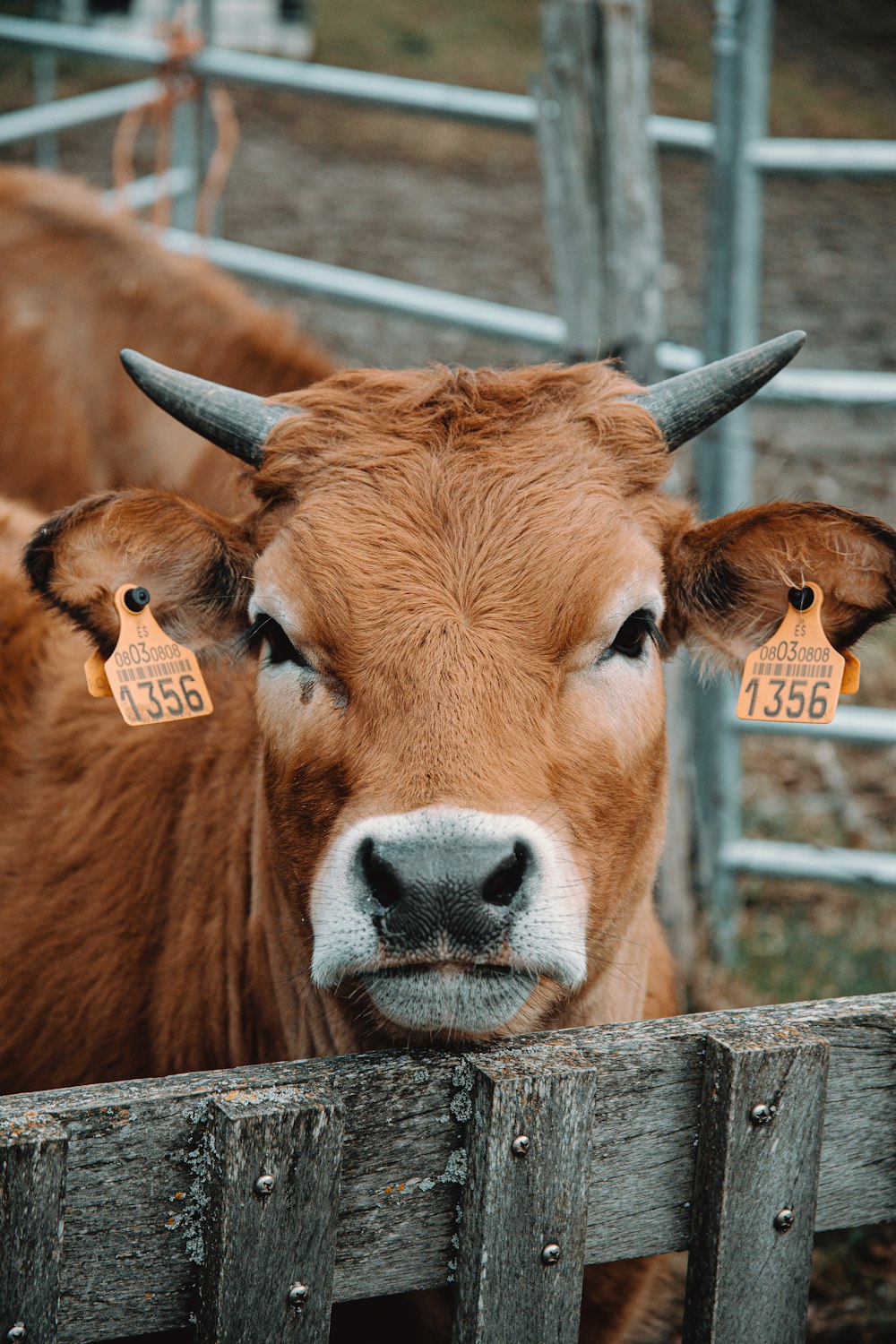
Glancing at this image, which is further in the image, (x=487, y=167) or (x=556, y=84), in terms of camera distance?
(x=487, y=167)

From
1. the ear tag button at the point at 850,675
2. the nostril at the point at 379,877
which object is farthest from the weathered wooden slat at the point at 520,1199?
the ear tag button at the point at 850,675

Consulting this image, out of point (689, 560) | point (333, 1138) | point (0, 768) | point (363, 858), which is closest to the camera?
point (333, 1138)

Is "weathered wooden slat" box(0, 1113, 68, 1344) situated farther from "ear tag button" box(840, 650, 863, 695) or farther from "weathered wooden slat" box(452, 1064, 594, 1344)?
"ear tag button" box(840, 650, 863, 695)

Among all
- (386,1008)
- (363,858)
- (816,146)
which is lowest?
(386,1008)

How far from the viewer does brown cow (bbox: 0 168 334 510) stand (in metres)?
5.07

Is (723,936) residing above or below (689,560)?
below

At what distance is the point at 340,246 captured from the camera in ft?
38.2

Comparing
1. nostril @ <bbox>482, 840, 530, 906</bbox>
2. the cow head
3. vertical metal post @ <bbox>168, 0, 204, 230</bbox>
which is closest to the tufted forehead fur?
the cow head

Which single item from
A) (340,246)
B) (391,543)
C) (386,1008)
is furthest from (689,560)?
(340,246)

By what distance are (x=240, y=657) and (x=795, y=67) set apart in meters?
19.5

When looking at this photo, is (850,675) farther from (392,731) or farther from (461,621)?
(392,731)

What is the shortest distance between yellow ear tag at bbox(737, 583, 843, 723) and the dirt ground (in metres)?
0.41

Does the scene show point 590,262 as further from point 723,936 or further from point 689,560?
point 723,936

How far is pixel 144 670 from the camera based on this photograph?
271cm
